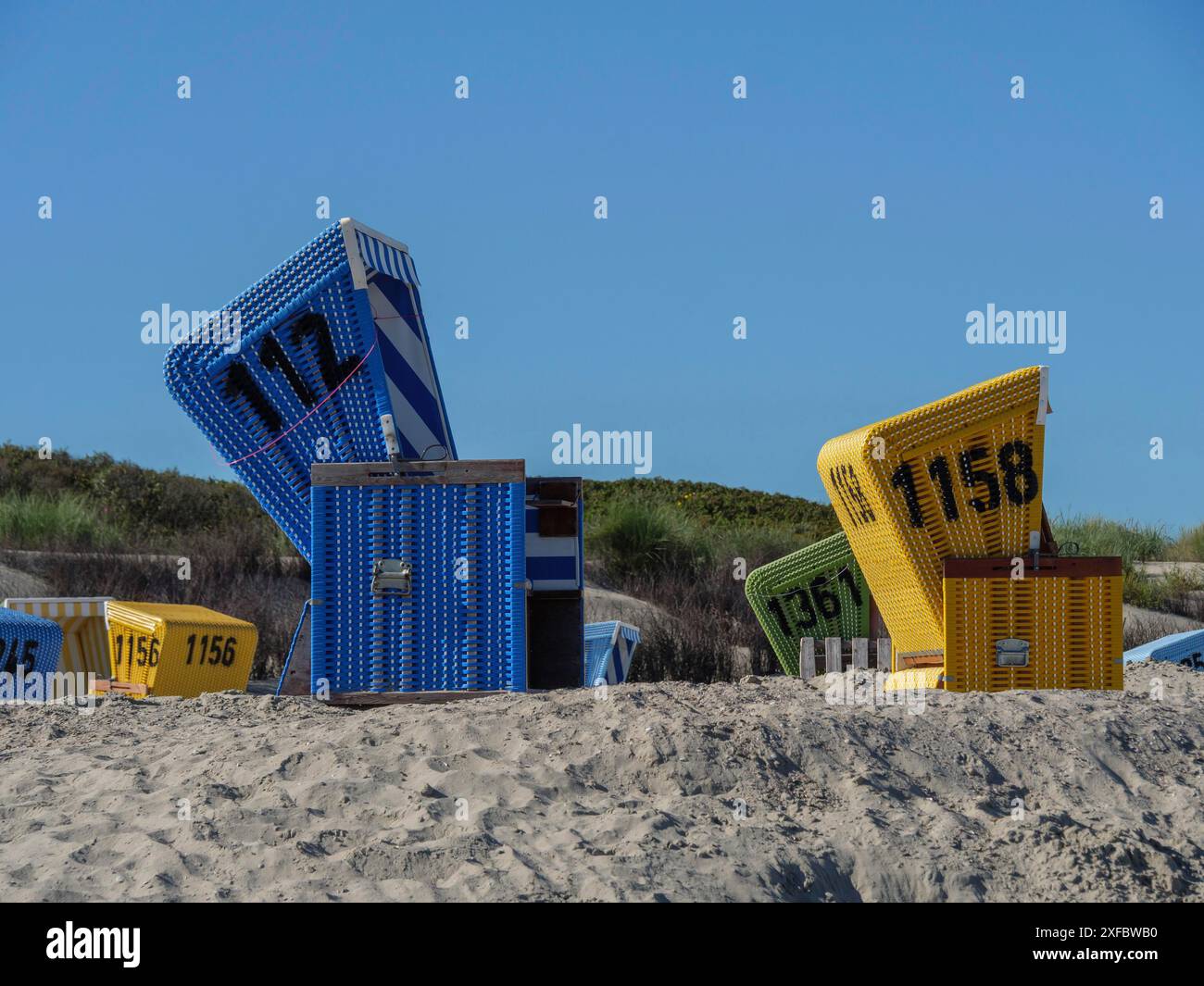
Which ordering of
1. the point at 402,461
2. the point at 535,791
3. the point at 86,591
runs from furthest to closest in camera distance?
1. the point at 86,591
2. the point at 402,461
3. the point at 535,791

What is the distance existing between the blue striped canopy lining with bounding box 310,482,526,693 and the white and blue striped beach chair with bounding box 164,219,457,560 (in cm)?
88

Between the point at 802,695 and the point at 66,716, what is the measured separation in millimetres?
3834

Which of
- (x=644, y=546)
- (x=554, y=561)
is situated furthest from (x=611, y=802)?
(x=644, y=546)

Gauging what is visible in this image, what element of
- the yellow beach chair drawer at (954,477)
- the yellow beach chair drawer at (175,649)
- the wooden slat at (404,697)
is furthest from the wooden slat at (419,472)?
the yellow beach chair drawer at (175,649)

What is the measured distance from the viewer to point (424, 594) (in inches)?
305

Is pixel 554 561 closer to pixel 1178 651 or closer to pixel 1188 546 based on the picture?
pixel 1178 651

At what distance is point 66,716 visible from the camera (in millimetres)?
7242

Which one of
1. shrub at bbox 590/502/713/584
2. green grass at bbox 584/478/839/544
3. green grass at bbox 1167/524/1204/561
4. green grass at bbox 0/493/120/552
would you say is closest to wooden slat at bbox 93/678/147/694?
green grass at bbox 0/493/120/552

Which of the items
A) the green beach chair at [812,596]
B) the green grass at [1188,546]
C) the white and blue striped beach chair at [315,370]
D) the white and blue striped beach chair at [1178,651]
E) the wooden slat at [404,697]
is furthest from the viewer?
the green grass at [1188,546]

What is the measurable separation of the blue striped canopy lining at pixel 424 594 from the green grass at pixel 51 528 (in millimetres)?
13473

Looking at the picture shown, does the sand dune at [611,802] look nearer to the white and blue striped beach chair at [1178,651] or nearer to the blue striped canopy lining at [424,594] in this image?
the blue striped canopy lining at [424,594]

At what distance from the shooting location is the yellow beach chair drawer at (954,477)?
27.2 feet

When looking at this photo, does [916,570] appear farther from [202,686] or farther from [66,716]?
[202,686]
